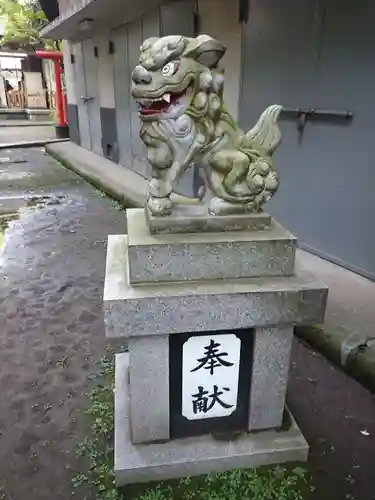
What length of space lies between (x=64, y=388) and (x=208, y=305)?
1.27 m

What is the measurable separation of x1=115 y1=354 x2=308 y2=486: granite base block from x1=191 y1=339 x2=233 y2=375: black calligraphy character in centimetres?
34

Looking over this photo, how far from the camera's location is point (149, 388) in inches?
65.0

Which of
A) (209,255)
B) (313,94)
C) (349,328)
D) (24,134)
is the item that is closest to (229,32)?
(313,94)

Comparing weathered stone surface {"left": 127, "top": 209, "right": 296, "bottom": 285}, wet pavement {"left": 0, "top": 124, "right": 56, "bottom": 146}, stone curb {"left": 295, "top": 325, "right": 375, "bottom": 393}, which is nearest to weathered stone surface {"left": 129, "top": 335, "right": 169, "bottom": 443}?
weathered stone surface {"left": 127, "top": 209, "right": 296, "bottom": 285}

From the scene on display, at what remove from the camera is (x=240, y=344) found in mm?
1660

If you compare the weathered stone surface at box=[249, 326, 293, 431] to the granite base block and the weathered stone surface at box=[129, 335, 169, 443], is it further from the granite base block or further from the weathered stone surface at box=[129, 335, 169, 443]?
the weathered stone surface at box=[129, 335, 169, 443]

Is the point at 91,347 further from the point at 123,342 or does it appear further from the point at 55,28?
the point at 55,28

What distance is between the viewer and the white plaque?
1.63 meters

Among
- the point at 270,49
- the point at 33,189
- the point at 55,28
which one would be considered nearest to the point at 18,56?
the point at 55,28

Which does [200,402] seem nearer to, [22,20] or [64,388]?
[64,388]

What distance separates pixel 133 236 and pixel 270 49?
2869mm

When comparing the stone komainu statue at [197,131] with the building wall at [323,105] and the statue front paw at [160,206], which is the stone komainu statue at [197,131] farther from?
the building wall at [323,105]

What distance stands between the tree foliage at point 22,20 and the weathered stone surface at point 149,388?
17271mm

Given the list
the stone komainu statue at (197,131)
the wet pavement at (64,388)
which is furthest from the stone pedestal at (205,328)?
the wet pavement at (64,388)
